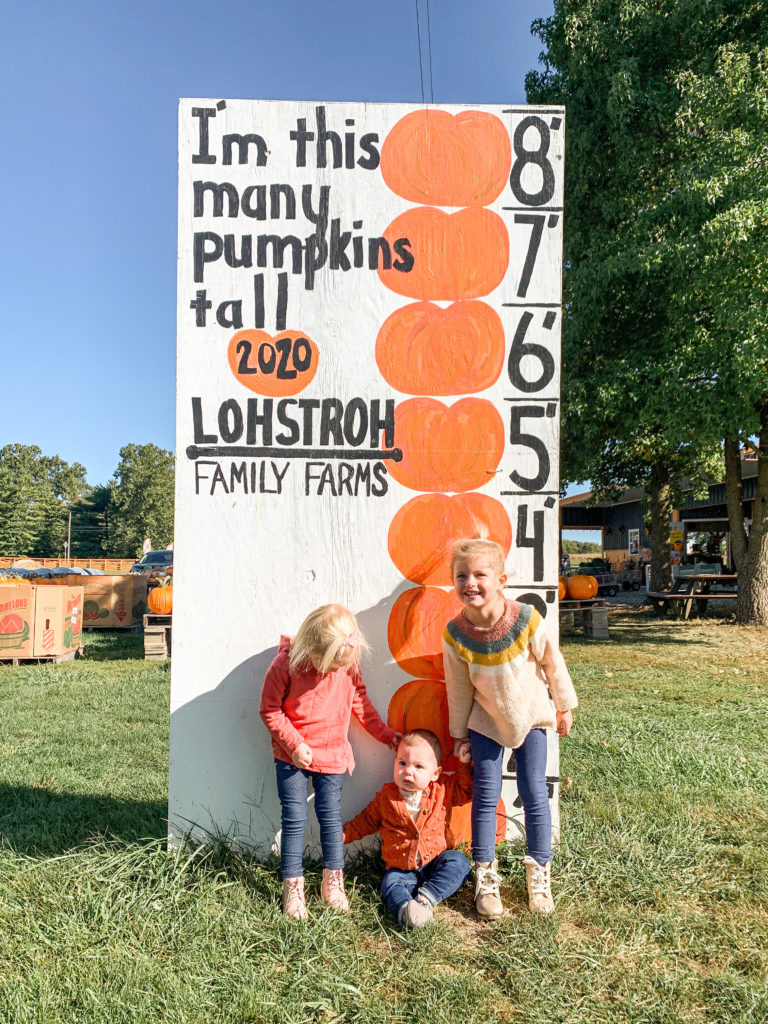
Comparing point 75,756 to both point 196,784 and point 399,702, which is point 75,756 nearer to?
point 196,784

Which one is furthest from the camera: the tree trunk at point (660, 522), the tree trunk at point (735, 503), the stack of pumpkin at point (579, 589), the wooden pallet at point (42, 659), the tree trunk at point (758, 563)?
the tree trunk at point (660, 522)

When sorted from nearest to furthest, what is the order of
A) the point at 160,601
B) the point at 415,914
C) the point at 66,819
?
the point at 415,914, the point at 66,819, the point at 160,601

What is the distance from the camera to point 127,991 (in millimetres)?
2084

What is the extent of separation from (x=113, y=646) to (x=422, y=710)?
341 inches

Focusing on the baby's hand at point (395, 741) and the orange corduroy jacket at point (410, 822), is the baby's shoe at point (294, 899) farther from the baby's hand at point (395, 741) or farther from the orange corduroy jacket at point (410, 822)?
the baby's hand at point (395, 741)

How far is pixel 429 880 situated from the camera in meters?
2.69

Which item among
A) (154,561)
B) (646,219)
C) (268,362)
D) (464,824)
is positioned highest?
(646,219)

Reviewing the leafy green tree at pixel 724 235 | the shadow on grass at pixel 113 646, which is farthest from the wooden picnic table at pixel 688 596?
the shadow on grass at pixel 113 646

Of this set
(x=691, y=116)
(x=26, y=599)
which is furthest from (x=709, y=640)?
(x=26, y=599)

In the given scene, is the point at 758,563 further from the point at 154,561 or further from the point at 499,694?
the point at 154,561

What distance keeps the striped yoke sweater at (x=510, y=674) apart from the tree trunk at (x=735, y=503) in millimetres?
10119

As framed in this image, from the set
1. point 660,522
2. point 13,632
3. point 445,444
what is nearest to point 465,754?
point 445,444

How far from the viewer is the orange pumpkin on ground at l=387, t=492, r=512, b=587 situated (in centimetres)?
309

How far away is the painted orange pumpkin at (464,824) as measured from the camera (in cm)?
300
